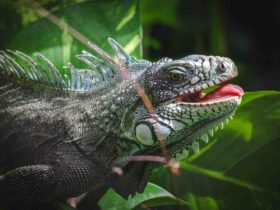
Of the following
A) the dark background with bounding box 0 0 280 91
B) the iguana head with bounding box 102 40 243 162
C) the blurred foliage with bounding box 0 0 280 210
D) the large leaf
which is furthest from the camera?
the dark background with bounding box 0 0 280 91

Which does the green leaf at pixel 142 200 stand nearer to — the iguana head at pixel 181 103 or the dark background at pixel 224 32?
the iguana head at pixel 181 103

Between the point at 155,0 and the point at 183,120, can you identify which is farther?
the point at 155,0

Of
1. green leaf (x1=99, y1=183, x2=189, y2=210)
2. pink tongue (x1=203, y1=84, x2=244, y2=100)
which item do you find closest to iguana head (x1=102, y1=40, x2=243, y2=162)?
pink tongue (x1=203, y1=84, x2=244, y2=100)

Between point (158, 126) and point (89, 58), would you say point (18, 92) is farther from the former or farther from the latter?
point (158, 126)

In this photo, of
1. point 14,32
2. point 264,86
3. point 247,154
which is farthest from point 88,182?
point 264,86

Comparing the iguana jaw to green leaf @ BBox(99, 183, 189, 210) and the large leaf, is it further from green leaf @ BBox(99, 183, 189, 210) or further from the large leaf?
the large leaf

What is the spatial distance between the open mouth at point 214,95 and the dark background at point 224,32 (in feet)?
5.07

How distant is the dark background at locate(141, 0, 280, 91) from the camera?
11.0 feet

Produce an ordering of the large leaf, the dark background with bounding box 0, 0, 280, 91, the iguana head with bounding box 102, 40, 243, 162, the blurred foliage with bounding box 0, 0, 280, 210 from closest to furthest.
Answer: the iguana head with bounding box 102, 40, 243, 162
the blurred foliage with bounding box 0, 0, 280, 210
the large leaf
the dark background with bounding box 0, 0, 280, 91

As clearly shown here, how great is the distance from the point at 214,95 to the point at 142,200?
0.46 m

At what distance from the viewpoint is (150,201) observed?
67.3 inches

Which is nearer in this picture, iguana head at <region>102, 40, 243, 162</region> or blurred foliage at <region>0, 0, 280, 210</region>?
iguana head at <region>102, 40, 243, 162</region>

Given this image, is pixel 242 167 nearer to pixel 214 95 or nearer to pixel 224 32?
pixel 214 95

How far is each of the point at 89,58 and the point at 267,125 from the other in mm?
734
